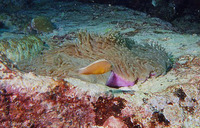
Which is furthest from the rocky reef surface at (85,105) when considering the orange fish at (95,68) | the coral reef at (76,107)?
the orange fish at (95,68)

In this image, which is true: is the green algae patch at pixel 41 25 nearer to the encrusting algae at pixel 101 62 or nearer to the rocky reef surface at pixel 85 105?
the encrusting algae at pixel 101 62

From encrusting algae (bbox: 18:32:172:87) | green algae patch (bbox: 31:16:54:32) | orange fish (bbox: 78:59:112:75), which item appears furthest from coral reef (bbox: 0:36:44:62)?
green algae patch (bbox: 31:16:54:32)

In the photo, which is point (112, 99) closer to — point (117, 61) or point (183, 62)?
point (117, 61)

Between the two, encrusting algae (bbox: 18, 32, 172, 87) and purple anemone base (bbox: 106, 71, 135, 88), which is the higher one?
encrusting algae (bbox: 18, 32, 172, 87)

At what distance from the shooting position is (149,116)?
1.25 meters

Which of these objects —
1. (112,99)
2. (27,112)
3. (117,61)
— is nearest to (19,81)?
(27,112)

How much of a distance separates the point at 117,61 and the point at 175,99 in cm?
79

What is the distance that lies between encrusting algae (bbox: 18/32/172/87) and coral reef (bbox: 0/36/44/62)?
1.31 meters

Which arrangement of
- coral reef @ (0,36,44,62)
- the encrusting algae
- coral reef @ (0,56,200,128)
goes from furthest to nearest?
coral reef @ (0,36,44,62) → the encrusting algae → coral reef @ (0,56,200,128)

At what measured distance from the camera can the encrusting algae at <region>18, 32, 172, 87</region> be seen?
5.65 ft

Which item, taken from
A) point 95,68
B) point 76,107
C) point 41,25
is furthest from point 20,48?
point 76,107

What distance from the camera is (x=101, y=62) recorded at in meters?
1.63

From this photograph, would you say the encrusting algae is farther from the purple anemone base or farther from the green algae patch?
the green algae patch

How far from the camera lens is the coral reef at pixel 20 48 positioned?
3127 millimetres
